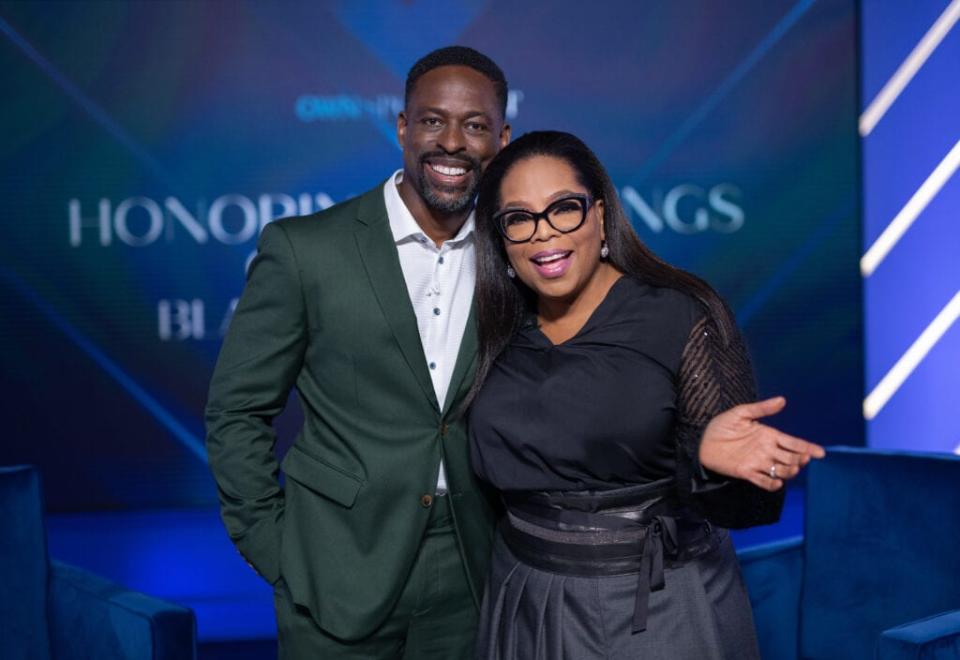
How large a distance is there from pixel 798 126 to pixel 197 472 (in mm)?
2787

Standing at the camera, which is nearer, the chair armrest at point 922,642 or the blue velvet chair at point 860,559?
the chair armrest at point 922,642

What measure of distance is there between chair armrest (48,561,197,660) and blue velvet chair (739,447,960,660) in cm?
153

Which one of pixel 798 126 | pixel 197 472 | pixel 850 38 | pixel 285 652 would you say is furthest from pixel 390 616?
pixel 850 38

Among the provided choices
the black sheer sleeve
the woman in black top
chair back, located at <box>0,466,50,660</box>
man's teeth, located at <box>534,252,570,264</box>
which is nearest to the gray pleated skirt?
the woman in black top

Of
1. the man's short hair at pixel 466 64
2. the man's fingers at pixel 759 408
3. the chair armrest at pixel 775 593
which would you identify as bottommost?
the chair armrest at pixel 775 593

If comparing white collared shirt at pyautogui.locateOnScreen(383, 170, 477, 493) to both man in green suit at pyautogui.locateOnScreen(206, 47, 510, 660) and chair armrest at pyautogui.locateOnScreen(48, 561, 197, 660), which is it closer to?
man in green suit at pyautogui.locateOnScreen(206, 47, 510, 660)

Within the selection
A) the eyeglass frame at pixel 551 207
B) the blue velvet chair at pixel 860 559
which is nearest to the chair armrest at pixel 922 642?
the blue velvet chair at pixel 860 559

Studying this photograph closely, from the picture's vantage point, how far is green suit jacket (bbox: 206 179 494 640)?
6.97 ft

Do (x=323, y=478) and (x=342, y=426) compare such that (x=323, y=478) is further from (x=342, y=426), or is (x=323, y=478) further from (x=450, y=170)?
(x=450, y=170)

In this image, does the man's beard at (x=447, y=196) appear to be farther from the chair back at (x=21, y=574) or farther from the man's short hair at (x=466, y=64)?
the chair back at (x=21, y=574)

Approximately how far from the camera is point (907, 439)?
14.6ft

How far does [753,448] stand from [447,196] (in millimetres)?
879

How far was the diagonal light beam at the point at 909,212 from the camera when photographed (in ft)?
14.3

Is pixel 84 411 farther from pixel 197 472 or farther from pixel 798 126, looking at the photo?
pixel 798 126
